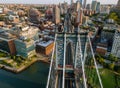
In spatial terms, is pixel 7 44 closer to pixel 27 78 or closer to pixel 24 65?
pixel 24 65

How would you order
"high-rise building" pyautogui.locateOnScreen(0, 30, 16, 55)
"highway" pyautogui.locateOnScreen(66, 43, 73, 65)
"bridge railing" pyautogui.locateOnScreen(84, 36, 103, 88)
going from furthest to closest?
"high-rise building" pyautogui.locateOnScreen(0, 30, 16, 55)
"highway" pyautogui.locateOnScreen(66, 43, 73, 65)
"bridge railing" pyautogui.locateOnScreen(84, 36, 103, 88)

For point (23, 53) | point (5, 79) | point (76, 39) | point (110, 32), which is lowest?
point (5, 79)

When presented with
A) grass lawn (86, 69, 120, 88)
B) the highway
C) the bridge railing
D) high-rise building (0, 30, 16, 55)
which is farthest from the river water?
grass lawn (86, 69, 120, 88)

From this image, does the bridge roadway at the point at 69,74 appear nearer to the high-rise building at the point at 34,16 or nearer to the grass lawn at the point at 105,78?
the grass lawn at the point at 105,78

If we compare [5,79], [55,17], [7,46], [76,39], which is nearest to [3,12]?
[55,17]

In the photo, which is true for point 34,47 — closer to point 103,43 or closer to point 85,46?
point 85,46

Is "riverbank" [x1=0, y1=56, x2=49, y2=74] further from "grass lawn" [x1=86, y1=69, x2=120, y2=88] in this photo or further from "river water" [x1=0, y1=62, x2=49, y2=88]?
"grass lawn" [x1=86, y1=69, x2=120, y2=88]

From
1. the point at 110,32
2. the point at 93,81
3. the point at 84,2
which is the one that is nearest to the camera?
the point at 93,81
